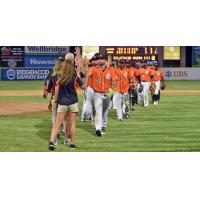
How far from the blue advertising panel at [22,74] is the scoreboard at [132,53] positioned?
6176 mm

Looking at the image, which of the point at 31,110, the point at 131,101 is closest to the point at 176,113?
the point at 131,101

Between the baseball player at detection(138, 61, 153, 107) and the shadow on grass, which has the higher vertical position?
the baseball player at detection(138, 61, 153, 107)

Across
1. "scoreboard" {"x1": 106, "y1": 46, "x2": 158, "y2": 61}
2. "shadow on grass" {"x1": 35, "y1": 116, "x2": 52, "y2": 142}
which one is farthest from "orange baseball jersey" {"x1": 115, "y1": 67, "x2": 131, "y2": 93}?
"scoreboard" {"x1": 106, "y1": 46, "x2": 158, "y2": 61}

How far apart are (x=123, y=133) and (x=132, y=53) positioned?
19.0m

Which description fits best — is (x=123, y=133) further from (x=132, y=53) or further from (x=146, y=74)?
(x=132, y=53)

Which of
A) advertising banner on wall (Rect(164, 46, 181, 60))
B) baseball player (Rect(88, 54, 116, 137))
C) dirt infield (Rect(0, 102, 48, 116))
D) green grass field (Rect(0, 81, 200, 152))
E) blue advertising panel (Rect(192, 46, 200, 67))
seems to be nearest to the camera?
green grass field (Rect(0, 81, 200, 152))

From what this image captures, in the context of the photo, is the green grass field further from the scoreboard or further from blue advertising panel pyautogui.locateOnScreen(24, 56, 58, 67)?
blue advertising panel pyautogui.locateOnScreen(24, 56, 58, 67)

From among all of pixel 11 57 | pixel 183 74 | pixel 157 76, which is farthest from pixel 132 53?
pixel 157 76

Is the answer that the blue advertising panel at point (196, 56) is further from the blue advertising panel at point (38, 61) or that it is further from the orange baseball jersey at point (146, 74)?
the orange baseball jersey at point (146, 74)

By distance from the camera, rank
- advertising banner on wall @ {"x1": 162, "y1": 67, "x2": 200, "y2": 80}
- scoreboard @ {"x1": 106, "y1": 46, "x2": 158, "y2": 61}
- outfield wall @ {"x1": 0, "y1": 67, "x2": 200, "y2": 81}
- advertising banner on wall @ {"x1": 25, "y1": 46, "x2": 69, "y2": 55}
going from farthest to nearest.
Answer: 1. advertising banner on wall @ {"x1": 162, "y1": 67, "x2": 200, "y2": 80}
2. outfield wall @ {"x1": 0, "y1": 67, "x2": 200, "y2": 81}
3. advertising banner on wall @ {"x1": 25, "y1": 46, "x2": 69, "y2": 55}
4. scoreboard @ {"x1": 106, "y1": 46, "x2": 158, "y2": 61}

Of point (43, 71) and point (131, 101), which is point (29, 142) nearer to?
point (131, 101)

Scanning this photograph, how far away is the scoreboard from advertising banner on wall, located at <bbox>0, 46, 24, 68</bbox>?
7699mm

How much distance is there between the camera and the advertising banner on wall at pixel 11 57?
3481 centimetres

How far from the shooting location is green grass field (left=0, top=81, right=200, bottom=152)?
9.24 metres
